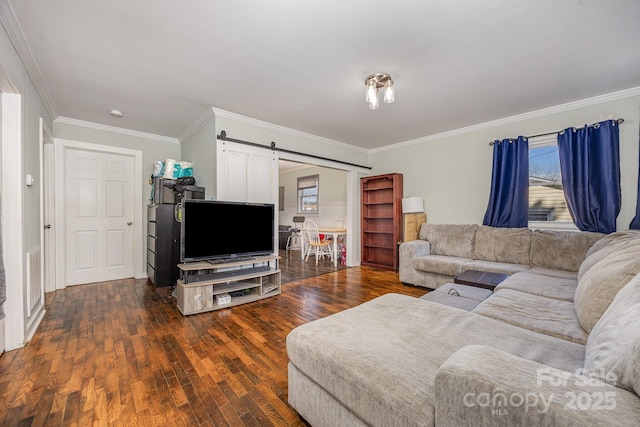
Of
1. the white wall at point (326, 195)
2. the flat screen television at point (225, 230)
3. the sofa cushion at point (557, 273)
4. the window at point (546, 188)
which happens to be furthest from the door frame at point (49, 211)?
the window at point (546, 188)

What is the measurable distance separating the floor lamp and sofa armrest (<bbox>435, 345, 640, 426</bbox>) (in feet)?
12.5

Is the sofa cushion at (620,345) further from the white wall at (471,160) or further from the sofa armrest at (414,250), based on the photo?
the white wall at (471,160)

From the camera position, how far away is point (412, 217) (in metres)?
4.62

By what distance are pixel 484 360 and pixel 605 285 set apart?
3.60ft

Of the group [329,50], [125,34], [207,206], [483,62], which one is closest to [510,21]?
[483,62]

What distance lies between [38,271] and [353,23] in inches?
145

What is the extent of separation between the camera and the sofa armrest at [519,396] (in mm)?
635

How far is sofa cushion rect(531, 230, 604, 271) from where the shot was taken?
2.96m

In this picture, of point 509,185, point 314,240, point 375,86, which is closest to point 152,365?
point 375,86

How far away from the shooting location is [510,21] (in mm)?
1875

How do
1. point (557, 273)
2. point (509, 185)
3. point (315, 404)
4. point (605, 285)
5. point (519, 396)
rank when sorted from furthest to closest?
point (509, 185)
point (557, 273)
point (605, 285)
point (315, 404)
point (519, 396)

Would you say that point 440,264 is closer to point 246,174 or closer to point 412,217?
point 412,217

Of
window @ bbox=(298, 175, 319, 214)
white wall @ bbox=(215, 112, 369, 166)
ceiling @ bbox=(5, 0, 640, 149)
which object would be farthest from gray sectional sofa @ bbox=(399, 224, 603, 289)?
window @ bbox=(298, 175, 319, 214)

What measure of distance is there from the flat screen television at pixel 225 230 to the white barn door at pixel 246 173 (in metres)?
0.37
